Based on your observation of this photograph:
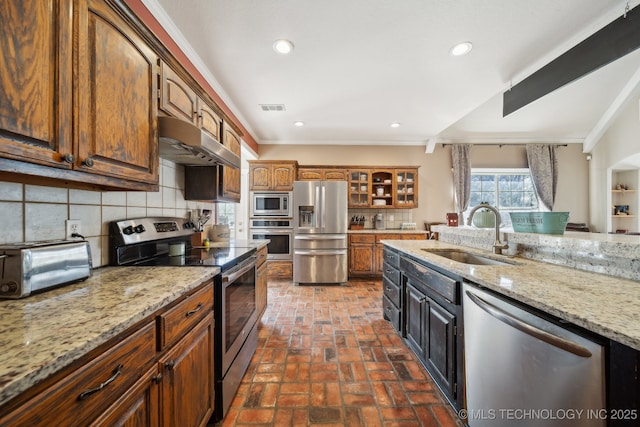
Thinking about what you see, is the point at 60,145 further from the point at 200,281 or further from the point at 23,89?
the point at 200,281

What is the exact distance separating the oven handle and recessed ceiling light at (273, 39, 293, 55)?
184cm

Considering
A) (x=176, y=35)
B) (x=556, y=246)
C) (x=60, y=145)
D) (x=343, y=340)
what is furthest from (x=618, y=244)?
(x=176, y=35)

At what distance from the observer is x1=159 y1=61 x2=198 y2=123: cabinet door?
4.65 feet

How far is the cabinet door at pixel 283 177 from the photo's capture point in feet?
13.7

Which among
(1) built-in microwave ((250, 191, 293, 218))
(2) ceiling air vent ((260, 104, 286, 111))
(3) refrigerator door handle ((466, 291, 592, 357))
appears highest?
(2) ceiling air vent ((260, 104, 286, 111))

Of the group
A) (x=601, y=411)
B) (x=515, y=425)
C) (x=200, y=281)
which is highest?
(x=200, y=281)

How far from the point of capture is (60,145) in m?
0.85

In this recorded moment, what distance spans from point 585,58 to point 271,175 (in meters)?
3.91

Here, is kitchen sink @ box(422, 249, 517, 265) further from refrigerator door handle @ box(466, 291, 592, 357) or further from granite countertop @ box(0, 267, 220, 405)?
granite countertop @ box(0, 267, 220, 405)

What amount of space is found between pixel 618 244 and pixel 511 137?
479 cm

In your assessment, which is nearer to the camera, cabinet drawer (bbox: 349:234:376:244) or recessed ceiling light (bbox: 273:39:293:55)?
recessed ceiling light (bbox: 273:39:293:55)

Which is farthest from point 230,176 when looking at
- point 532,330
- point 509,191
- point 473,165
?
point 509,191

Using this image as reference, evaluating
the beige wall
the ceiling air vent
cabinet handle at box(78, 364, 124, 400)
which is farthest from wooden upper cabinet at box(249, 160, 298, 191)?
cabinet handle at box(78, 364, 124, 400)

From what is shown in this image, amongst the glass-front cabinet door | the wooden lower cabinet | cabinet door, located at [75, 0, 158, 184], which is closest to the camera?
cabinet door, located at [75, 0, 158, 184]
